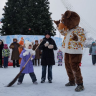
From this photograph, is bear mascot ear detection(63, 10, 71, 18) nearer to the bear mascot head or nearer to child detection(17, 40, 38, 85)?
the bear mascot head

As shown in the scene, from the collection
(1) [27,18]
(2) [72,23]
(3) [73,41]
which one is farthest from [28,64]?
(1) [27,18]

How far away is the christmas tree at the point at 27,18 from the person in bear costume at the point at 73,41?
46.8 feet

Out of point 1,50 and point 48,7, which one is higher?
point 48,7

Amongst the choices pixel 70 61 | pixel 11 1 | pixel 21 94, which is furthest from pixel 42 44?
pixel 11 1

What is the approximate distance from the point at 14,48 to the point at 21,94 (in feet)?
24.9

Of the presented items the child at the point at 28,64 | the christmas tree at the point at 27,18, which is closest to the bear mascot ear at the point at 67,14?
the child at the point at 28,64

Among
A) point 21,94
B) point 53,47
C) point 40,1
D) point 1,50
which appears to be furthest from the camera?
point 40,1

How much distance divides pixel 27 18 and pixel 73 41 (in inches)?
593

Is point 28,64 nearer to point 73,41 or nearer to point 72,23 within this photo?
point 73,41

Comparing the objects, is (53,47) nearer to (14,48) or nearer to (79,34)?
(79,34)

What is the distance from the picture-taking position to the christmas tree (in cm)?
1869

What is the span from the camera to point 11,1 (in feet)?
64.5

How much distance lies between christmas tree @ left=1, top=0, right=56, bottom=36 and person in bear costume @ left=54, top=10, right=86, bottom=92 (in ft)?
46.8

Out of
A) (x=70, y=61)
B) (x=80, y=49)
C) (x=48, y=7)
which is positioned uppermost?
(x=48, y=7)
